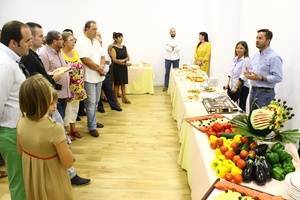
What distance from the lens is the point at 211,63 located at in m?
6.05

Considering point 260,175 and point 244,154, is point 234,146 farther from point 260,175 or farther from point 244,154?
point 260,175

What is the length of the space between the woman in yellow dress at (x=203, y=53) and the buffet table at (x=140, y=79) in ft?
3.33

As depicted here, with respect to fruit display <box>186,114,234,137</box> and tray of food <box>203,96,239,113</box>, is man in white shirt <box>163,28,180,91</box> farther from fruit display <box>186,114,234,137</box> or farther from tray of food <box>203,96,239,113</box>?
fruit display <box>186,114,234,137</box>

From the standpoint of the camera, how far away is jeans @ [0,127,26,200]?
5.92ft

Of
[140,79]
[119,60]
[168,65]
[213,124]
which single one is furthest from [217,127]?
[168,65]

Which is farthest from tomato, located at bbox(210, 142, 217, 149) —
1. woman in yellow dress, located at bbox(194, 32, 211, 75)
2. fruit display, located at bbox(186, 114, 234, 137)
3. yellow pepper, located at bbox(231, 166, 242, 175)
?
woman in yellow dress, located at bbox(194, 32, 211, 75)

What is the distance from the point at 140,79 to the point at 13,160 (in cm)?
443

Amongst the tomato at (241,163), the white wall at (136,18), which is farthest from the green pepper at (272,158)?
the white wall at (136,18)

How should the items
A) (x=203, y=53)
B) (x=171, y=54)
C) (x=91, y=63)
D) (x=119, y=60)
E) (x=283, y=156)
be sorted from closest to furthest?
(x=283, y=156), (x=91, y=63), (x=119, y=60), (x=203, y=53), (x=171, y=54)

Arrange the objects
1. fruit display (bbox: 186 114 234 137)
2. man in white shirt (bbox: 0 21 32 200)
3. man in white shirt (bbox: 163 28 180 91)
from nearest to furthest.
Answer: man in white shirt (bbox: 0 21 32 200) < fruit display (bbox: 186 114 234 137) < man in white shirt (bbox: 163 28 180 91)

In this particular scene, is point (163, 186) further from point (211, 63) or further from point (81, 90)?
point (211, 63)

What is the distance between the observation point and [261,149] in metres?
1.81

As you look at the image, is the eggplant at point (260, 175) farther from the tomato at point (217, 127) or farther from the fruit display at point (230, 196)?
the tomato at point (217, 127)

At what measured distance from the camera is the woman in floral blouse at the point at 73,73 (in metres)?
3.23
